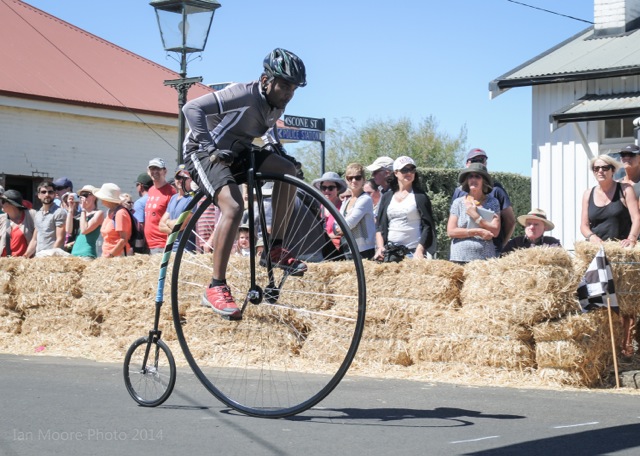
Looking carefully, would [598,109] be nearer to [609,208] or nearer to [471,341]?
[609,208]

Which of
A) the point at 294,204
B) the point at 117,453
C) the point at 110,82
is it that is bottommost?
the point at 117,453

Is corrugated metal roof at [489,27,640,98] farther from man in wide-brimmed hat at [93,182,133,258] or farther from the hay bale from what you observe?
the hay bale

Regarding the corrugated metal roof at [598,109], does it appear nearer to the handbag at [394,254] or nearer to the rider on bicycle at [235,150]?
the handbag at [394,254]

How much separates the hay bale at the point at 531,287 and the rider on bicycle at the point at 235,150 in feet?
9.82

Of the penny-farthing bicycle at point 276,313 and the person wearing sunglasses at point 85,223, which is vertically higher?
the person wearing sunglasses at point 85,223

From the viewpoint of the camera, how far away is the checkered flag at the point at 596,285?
30.4ft

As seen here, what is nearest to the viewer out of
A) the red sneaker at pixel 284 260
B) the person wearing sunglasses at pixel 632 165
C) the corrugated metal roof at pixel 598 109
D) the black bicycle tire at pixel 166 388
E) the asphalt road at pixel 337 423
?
the asphalt road at pixel 337 423

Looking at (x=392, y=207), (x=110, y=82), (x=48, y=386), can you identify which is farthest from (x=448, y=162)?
(x=48, y=386)

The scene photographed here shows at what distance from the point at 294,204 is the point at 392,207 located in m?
4.49

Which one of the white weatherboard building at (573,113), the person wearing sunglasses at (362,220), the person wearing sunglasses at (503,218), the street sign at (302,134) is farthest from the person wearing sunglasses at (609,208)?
the white weatherboard building at (573,113)

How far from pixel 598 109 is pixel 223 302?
12.1 metres

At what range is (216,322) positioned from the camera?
429 inches

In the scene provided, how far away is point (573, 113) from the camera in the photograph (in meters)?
17.7

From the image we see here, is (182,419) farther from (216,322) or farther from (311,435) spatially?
(216,322)
